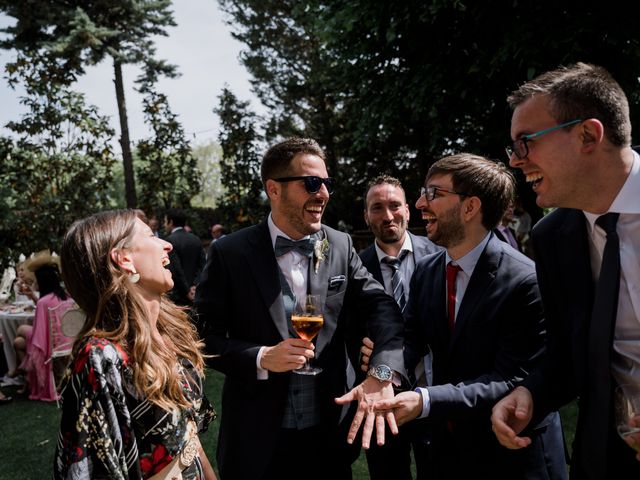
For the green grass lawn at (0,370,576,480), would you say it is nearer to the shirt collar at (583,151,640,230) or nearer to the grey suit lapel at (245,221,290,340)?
the grey suit lapel at (245,221,290,340)

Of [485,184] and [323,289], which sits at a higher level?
[485,184]

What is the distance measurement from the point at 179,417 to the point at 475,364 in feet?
4.61

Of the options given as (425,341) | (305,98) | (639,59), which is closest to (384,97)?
(639,59)

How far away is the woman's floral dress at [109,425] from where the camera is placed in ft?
5.90

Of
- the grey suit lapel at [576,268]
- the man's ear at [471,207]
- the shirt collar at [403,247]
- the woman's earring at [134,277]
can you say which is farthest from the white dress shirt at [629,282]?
the shirt collar at [403,247]

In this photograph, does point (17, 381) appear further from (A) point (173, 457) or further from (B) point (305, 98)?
(B) point (305, 98)

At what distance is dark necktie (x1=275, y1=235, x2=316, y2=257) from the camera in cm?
284

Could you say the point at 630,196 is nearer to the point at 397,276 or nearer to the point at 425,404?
the point at 425,404

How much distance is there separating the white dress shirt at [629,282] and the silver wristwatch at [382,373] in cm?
96

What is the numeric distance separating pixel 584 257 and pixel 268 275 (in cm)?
154

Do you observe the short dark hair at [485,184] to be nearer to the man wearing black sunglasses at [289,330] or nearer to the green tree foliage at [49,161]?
the man wearing black sunglasses at [289,330]

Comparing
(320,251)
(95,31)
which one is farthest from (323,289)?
(95,31)

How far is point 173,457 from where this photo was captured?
205cm

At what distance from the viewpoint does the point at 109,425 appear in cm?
184
